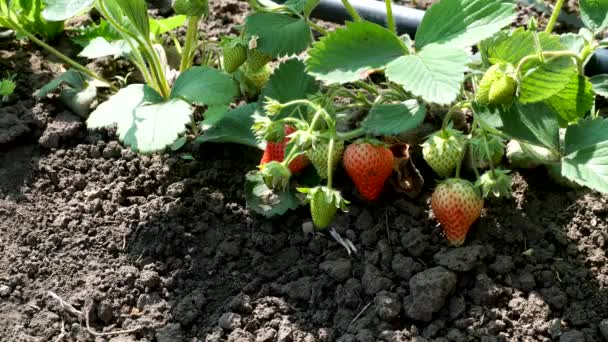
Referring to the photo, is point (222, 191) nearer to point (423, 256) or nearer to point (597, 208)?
point (423, 256)

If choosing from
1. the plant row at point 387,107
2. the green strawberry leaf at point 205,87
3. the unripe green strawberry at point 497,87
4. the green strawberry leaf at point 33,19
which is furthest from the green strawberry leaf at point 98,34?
the unripe green strawberry at point 497,87

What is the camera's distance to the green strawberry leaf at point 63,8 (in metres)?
1.83

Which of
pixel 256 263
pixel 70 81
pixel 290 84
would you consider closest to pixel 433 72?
pixel 290 84

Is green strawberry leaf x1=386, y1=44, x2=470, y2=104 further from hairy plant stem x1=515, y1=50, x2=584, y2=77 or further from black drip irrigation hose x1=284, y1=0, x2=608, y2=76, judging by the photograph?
black drip irrigation hose x1=284, y1=0, x2=608, y2=76

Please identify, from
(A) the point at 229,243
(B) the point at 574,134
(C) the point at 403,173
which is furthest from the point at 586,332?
(A) the point at 229,243

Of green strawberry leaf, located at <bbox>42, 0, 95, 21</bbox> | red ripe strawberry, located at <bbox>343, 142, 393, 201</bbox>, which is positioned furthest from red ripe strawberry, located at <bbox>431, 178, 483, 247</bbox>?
green strawberry leaf, located at <bbox>42, 0, 95, 21</bbox>

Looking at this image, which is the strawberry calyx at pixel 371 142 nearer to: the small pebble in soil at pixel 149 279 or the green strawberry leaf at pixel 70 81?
the small pebble in soil at pixel 149 279

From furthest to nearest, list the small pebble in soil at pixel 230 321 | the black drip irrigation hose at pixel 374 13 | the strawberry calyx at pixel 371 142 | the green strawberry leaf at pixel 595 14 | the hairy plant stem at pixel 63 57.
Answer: the black drip irrigation hose at pixel 374 13 → the hairy plant stem at pixel 63 57 → the green strawberry leaf at pixel 595 14 → the strawberry calyx at pixel 371 142 → the small pebble in soil at pixel 230 321

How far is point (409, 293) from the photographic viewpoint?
168 cm

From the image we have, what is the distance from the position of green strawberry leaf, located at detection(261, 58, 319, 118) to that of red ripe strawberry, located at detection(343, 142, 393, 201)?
22 cm

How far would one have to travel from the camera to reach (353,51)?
1.71m

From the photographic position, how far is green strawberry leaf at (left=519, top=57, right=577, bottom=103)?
5.36 feet

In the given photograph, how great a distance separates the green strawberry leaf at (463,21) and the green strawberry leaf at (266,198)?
424 millimetres

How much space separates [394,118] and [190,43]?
662 mm
